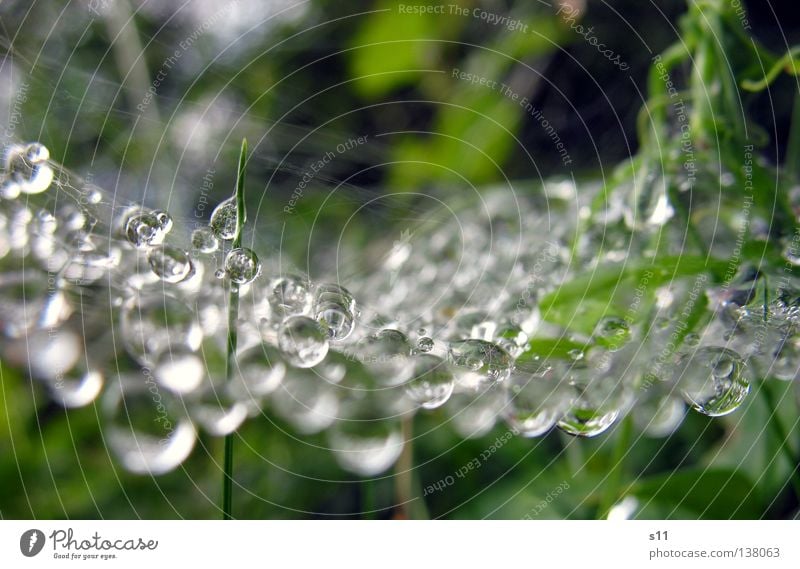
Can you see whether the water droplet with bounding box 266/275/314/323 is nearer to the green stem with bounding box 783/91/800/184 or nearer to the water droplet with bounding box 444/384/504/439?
the water droplet with bounding box 444/384/504/439

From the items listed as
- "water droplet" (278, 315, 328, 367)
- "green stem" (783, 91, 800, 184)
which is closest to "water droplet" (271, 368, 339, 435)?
"water droplet" (278, 315, 328, 367)

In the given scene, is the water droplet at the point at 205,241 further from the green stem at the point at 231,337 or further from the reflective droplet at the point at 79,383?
the reflective droplet at the point at 79,383

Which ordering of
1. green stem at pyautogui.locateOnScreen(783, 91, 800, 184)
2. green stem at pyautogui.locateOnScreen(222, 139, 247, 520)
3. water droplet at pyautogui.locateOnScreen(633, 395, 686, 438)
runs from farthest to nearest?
green stem at pyautogui.locateOnScreen(783, 91, 800, 184)
water droplet at pyautogui.locateOnScreen(633, 395, 686, 438)
green stem at pyautogui.locateOnScreen(222, 139, 247, 520)

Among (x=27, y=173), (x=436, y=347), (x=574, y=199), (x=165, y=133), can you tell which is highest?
(x=165, y=133)

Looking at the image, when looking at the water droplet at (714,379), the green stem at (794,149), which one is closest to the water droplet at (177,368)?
the water droplet at (714,379)

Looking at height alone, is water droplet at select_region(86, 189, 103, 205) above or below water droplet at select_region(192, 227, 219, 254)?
above

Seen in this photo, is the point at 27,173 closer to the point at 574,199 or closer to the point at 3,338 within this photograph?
the point at 3,338

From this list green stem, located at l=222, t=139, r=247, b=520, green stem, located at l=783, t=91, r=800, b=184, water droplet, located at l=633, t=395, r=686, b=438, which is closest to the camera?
green stem, located at l=222, t=139, r=247, b=520
